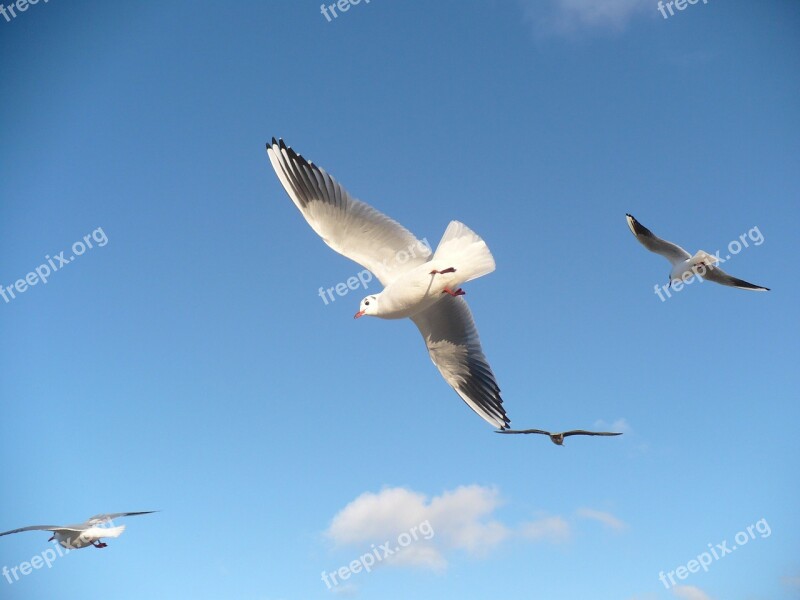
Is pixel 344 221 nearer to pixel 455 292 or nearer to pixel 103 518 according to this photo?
pixel 455 292

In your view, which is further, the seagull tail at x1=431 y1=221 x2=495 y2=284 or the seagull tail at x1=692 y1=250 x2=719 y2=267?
the seagull tail at x1=692 y1=250 x2=719 y2=267

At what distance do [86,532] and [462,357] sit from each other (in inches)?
238

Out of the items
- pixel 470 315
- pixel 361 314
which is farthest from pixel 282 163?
pixel 470 315

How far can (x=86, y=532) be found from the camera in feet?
35.9

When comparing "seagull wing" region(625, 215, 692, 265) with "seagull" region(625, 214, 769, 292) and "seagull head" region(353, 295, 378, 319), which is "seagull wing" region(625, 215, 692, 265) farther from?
"seagull head" region(353, 295, 378, 319)

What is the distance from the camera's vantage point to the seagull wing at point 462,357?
974cm

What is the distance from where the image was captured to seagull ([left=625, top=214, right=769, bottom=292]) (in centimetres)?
1090

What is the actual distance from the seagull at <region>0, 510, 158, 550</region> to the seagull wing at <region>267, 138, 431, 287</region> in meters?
4.92

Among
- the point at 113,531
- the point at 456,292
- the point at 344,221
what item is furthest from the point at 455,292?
the point at 113,531

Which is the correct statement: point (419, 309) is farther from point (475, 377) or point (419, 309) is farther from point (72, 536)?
point (72, 536)

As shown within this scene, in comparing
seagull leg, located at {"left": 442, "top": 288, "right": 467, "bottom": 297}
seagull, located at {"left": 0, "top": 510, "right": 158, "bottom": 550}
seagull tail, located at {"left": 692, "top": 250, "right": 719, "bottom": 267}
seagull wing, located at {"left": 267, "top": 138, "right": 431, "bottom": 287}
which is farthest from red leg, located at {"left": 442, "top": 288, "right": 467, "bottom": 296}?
seagull, located at {"left": 0, "top": 510, "right": 158, "bottom": 550}

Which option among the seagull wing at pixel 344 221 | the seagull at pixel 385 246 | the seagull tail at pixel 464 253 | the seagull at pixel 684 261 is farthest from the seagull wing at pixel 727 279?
the seagull wing at pixel 344 221

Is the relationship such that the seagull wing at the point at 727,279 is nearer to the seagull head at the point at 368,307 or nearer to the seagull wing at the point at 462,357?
the seagull wing at the point at 462,357

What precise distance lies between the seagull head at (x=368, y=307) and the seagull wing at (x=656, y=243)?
4.91m
